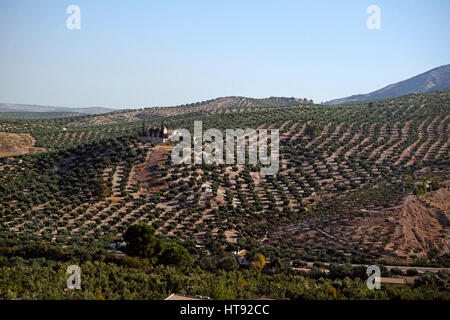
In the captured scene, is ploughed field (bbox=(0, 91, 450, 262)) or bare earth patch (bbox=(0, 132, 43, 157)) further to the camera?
bare earth patch (bbox=(0, 132, 43, 157))

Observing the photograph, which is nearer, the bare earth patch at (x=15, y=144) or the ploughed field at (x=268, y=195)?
the ploughed field at (x=268, y=195)

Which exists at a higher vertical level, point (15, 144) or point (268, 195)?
point (15, 144)

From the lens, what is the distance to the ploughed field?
128 feet

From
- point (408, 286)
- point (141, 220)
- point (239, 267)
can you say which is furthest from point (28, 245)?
point (408, 286)

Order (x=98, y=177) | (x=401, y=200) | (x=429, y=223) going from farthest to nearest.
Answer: (x=98, y=177) < (x=401, y=200) < (x=429, y=223)

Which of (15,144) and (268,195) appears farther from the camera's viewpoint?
(15,144)

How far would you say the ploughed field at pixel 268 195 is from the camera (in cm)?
3912

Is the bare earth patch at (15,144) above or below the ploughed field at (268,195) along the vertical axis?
above

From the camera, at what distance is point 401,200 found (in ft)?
148

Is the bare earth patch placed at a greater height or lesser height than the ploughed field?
greater

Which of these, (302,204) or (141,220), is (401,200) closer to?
(302,204)

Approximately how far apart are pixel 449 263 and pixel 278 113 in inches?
2564

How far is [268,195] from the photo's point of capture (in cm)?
5106
